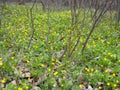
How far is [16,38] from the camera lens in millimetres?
6586

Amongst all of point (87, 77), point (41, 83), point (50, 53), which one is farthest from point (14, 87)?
point (50, 53)

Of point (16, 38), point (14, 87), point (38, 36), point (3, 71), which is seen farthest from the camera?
point (38, 36)

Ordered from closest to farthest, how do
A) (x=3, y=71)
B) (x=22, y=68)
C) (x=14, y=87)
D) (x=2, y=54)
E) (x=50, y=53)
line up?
(x=14, y=87) < (x=3, y=71) < (x=22, y=68) < (x=2, y=54) < (x=50, y=53)

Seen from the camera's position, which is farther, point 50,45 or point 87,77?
point 50,45

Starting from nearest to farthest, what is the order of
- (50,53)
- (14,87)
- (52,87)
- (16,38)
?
(14,87)
(52,87)
(50,53)
(16,38)

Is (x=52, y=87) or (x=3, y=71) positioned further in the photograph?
(x=3, y=71)

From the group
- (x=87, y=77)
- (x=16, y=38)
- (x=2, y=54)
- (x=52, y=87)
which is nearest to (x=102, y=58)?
(x=87, y=77)

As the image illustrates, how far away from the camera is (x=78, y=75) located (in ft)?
14.5

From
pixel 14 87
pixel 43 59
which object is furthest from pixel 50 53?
pixel 14 87

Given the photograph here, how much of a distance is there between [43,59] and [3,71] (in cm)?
93

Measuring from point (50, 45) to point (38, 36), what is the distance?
1.08 meters

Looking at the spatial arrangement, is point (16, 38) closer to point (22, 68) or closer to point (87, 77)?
point (22, 68)

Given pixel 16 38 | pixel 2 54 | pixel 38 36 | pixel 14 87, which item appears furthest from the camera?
pixel 38 36

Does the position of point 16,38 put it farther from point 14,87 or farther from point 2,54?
point 14,87
